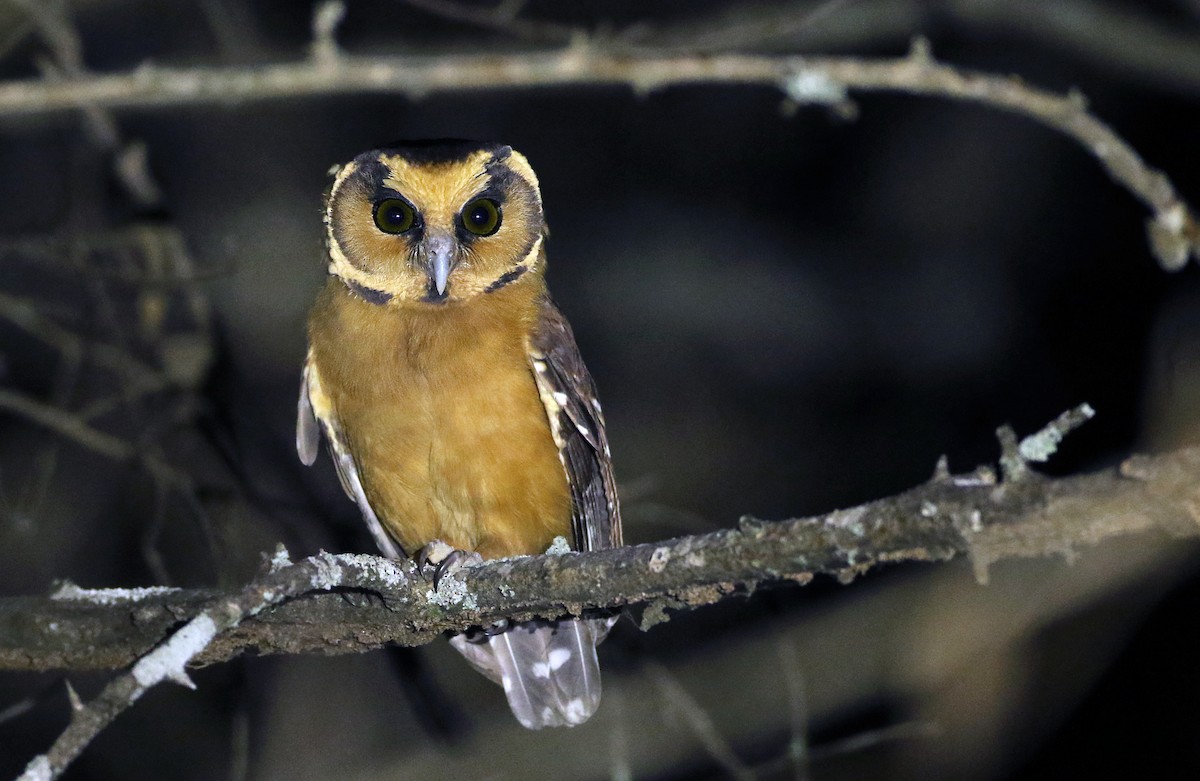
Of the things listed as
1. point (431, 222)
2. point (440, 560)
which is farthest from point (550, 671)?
point (431, 222)

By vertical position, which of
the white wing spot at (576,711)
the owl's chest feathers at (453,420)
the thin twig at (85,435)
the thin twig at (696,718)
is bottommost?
the thin twig at (696,718)

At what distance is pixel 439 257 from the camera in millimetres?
4172

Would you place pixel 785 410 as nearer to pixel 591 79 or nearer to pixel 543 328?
pixel 543 328

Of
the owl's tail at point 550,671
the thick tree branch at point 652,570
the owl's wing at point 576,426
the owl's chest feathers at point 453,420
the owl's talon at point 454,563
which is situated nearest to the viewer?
the thick tree branch at point 652,570

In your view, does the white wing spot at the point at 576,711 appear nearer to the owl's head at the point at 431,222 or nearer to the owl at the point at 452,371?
the owl at the point at 452,371

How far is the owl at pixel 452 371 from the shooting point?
408 centimetres

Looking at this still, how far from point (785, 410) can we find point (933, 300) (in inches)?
50.1

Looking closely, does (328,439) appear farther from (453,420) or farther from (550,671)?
(550,671)

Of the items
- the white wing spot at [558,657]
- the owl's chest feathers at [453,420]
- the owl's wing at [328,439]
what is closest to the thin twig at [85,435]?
the owl's wing at [328,439]

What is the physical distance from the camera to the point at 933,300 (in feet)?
27.7

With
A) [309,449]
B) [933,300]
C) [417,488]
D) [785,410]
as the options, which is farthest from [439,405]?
[933,300]

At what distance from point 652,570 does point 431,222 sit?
76.0 inches

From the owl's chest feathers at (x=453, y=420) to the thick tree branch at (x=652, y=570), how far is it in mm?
728

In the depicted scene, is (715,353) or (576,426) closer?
(576,426)
